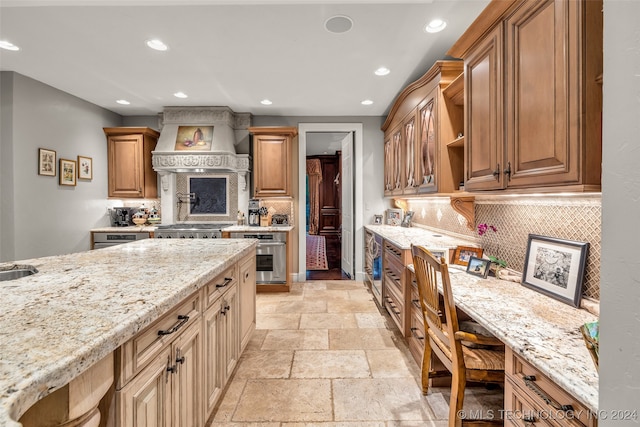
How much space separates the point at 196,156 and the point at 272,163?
1128 millimetres

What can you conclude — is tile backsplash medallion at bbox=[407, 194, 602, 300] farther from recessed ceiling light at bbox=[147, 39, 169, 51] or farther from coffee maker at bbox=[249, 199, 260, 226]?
recessed ceiling light at bbox=[147, 39, 169, 51]

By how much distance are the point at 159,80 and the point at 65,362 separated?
11.9 feet

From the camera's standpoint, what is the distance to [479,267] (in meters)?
1.90

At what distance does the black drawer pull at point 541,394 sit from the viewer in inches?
34.5

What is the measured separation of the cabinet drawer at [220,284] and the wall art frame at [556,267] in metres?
1.82

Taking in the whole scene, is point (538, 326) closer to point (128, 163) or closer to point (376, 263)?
point (376, 263)

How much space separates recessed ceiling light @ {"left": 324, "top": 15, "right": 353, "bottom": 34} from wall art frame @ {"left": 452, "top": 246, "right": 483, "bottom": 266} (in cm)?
204

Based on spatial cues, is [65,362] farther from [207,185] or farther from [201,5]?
[207,185]

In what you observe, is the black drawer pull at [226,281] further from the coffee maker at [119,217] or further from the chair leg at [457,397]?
the coffee maker at [119,217]

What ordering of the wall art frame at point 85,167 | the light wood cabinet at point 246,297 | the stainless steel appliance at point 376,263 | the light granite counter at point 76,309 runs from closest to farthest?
the light granite counter at point 76,309 → the light wood cabinet at point 246,297 → the stainless steel appliance at point 376,263 → the wall art frame at point 85,167

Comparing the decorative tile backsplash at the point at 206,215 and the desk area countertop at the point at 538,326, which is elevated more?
the decorative tile backsplash at the point at 206,215

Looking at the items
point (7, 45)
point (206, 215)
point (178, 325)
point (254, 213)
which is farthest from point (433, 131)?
point (7, 45)

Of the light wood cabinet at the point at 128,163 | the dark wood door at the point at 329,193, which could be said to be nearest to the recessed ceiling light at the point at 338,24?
the light wood cabinet at the point at 128,163

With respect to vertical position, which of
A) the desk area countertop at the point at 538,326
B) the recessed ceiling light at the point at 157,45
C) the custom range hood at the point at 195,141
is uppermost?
the recessed ceiling light at the point at 157,45
